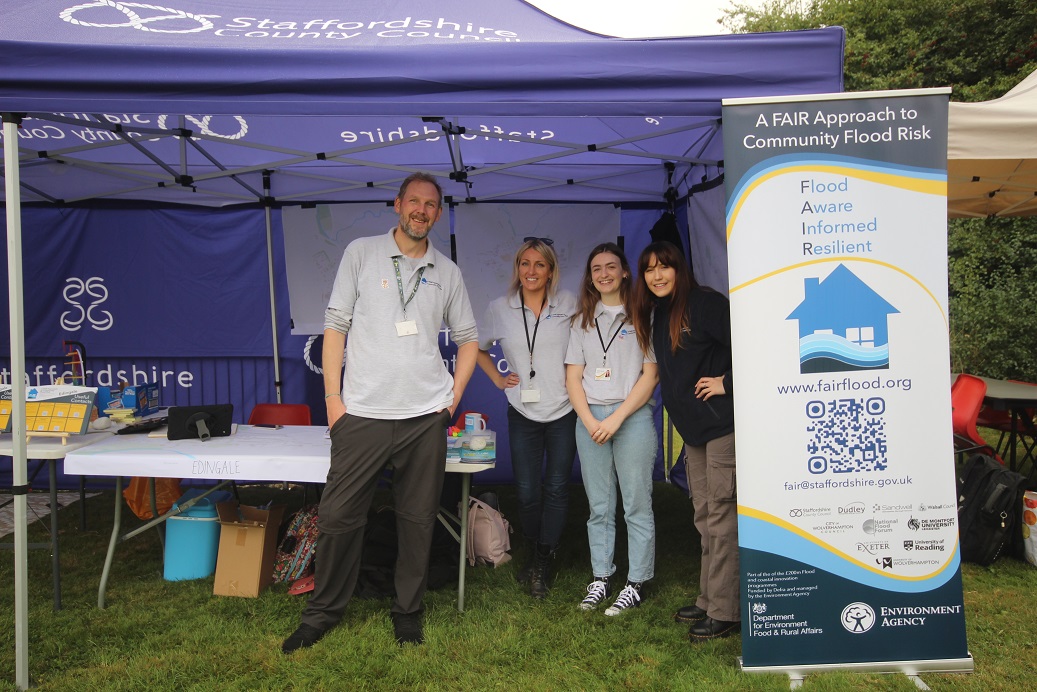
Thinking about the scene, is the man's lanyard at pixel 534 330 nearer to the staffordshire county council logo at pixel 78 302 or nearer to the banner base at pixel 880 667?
the banner base at pixel 880 667

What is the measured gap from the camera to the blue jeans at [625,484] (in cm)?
295

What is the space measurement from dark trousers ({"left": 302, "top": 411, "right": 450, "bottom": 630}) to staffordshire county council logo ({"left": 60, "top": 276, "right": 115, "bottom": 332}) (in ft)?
10.9

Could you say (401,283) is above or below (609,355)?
above

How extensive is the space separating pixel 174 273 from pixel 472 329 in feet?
10.1

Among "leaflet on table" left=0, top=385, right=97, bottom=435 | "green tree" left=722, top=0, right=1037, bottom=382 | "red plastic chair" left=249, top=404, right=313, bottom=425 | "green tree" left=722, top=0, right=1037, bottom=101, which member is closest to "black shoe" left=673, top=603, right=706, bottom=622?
"red plastic chair" left=249, top=404, right=313, bottom=425

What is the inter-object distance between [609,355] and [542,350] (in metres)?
0.32

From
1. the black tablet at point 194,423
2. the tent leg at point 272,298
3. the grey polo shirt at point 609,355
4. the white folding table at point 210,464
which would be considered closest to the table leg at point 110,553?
the white folding table at point 210,464

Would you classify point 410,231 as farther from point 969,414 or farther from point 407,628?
point 969,414

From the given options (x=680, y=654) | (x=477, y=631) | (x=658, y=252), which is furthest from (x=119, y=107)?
(x=680, y=654)

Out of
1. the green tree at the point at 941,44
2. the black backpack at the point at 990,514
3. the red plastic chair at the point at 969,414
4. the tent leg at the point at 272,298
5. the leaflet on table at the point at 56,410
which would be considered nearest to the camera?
the leaflet on table at the point at 56,410

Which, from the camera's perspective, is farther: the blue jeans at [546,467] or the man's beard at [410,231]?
the blue jeans at [546,467]

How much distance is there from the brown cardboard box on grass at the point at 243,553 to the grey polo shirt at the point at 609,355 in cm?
158

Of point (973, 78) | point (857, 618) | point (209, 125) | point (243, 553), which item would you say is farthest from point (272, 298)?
point (973, 78)

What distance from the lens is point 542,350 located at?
313 cm
